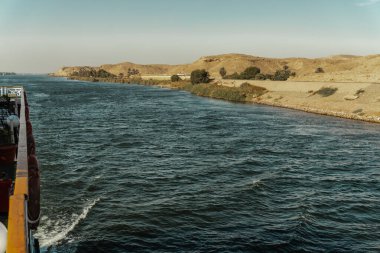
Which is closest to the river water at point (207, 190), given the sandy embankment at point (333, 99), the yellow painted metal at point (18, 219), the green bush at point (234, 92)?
the yellow painted metal at point (18, 219)

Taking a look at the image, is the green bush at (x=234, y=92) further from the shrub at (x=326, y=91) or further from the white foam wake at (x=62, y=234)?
the white foam wake at (x=62, y=234)

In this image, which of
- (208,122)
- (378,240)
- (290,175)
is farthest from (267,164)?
(208,122)

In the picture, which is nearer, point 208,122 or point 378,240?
point 378,240

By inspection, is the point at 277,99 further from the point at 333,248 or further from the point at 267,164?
the point at 333,248

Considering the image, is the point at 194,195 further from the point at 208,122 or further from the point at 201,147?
the point at 208,122

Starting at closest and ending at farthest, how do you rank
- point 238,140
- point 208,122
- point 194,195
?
point 194,195
point 238,140
point 208,122

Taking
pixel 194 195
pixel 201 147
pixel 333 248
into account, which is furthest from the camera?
pixel 201 147

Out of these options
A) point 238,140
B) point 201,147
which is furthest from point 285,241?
point 238,140
